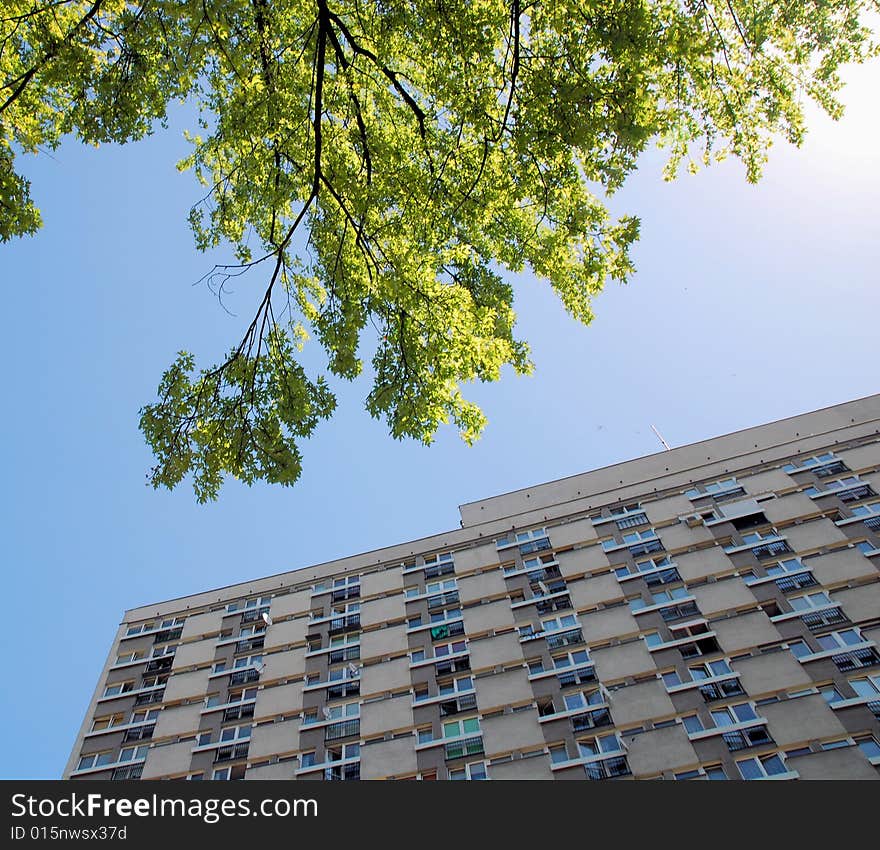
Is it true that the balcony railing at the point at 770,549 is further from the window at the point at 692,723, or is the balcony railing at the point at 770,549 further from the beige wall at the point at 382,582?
the beige wall at the point at 382,582

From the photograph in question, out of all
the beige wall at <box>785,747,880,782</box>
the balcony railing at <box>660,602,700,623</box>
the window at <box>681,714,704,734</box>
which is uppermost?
the balcony railing at <box>660,602,700,623</box>

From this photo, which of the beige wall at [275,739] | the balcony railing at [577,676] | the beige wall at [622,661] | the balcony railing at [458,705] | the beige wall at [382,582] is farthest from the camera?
the beige wall at [382,582]

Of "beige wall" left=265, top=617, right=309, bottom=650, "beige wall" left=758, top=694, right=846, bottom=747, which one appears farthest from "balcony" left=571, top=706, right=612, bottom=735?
"beige wall" left=265, top=617, right=309, bottom=650

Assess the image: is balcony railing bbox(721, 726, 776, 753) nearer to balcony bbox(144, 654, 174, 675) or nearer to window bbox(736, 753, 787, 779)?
window bbox(736, 753, 787, 779)

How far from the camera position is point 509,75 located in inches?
316

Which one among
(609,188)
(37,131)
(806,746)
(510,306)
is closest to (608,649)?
(806,746)

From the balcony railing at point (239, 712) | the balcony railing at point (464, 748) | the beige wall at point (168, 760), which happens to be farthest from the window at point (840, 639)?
the beige wall at point (168, 760)

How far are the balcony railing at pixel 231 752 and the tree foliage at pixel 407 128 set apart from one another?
921 inches

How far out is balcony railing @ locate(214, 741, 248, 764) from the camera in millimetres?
27078

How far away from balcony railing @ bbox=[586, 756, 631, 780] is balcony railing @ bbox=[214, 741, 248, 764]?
15.0 meters

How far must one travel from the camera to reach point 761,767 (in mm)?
20875

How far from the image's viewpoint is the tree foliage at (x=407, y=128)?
25.9 feet

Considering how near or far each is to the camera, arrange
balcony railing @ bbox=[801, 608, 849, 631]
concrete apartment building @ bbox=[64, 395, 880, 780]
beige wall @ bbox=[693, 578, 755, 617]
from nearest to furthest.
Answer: concrete apartment building @ bbox=[64, 395, 880, 780], balcony railing @ bbox=[801, 608, 849, 631], beige wall @ bbox=[693, 578, 755, 617]

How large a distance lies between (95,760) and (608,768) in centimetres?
2289
